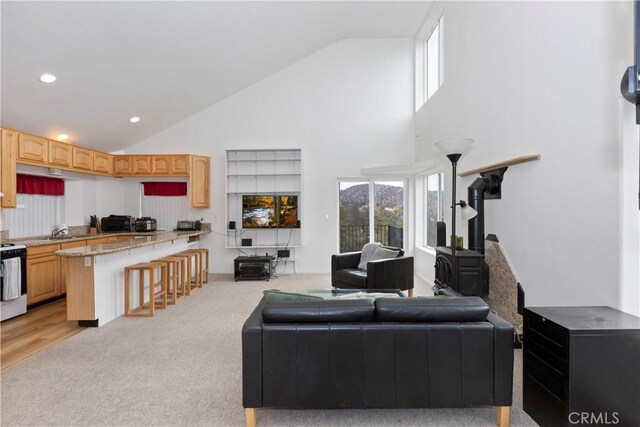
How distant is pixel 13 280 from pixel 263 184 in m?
4.11

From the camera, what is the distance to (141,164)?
21.4ft

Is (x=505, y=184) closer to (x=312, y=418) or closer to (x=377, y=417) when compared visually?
(x=377, y=417)

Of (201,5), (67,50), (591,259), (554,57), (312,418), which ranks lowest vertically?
(312,418)

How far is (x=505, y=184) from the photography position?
3.51 m

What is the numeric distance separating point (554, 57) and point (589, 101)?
1.93 feet

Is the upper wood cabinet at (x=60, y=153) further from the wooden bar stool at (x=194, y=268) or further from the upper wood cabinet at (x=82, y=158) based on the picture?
the wooden bar stool at (x=194, y=268)

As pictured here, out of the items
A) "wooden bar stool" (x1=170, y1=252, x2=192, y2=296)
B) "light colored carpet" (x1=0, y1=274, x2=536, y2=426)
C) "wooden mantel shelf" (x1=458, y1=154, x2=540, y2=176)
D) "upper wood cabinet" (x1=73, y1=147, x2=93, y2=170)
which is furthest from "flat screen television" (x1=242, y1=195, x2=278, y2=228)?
"wooden mantel shelf" (x1=458, y1=154, x2=540, y2=176)

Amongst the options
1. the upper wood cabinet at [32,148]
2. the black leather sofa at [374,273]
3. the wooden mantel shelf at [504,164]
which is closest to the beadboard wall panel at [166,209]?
the upper wood cabinet at [32,148]

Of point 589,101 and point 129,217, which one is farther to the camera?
point 129,217

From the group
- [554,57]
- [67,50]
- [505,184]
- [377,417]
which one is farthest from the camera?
[67,50]

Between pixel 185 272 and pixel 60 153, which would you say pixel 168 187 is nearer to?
pixel 60 153

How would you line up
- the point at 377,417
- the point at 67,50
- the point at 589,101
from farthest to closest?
the point at 67,50
the point at 589,101
the point at 377,417

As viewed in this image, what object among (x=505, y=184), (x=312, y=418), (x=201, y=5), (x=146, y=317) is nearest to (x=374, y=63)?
(x=201, y=5)

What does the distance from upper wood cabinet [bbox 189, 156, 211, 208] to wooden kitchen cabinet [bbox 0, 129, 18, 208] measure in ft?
8.59
